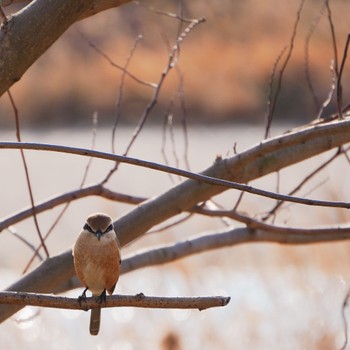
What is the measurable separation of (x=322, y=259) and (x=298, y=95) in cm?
1009

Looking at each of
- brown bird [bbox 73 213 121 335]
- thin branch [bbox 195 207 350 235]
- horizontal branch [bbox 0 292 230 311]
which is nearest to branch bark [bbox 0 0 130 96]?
brown bird [bbox 73 213 121 335]

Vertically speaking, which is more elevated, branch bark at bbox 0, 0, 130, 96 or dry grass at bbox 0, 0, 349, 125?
dry grass at bbox 0, 0, 349, 125

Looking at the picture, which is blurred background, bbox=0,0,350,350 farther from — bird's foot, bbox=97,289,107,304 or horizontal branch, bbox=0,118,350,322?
bird's foot, bbox=97,289,107,304

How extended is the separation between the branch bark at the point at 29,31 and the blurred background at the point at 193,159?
0.66 metres

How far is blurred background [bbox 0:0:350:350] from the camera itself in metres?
5.63

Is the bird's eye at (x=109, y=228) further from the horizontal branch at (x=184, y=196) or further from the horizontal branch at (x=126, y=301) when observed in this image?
the horizontal branch at (x=126, y=301)

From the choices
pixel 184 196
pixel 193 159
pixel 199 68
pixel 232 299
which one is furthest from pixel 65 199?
pixel 199 68

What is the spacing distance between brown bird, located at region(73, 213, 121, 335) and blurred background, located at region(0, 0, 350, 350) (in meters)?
0.60

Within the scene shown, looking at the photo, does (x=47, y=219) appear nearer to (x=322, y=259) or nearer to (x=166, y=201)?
(x=322, y=259)

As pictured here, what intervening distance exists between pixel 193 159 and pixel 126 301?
10397mm

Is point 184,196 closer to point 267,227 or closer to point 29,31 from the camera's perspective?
point 267,227

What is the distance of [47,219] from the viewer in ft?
32.3

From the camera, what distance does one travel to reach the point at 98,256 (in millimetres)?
2680

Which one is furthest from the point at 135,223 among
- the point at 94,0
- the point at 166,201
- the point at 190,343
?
the point at 190,343
